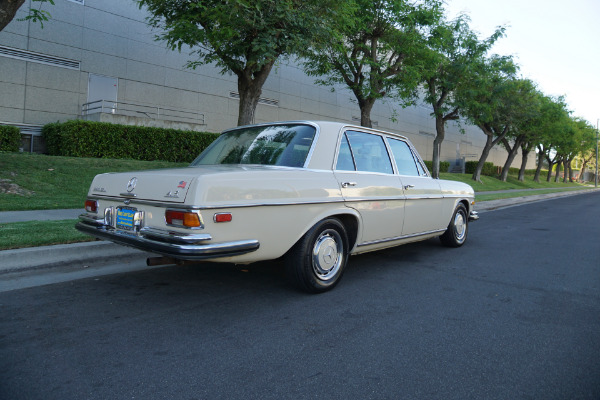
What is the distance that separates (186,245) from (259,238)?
0.59 meters

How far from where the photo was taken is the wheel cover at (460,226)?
259 inches

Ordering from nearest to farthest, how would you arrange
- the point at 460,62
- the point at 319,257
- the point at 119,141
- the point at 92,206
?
the point at 319,257
the point at 92,206
the point at 119,141
the point at 460,62

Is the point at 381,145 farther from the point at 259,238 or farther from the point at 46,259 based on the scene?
the point at 46,259

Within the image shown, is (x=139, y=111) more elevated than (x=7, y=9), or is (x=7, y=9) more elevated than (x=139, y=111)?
(x=7, y=9)

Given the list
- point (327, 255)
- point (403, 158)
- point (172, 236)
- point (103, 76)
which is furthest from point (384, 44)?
point (172, 236)

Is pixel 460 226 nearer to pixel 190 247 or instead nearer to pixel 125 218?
pixel 190 247

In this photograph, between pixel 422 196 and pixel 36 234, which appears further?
pixel 422 196

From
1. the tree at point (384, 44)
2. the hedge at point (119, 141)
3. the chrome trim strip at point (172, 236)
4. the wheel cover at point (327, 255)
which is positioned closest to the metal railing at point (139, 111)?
the hedge at point (119, 141)

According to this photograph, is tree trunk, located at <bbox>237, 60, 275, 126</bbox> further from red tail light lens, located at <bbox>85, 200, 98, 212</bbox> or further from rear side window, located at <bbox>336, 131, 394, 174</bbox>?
red tail light lens, located at <bbox>85, 200, 98, 212</bbox>

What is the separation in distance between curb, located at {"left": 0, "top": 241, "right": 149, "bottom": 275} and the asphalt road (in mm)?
603

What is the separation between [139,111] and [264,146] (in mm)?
15508

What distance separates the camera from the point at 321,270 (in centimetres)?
398

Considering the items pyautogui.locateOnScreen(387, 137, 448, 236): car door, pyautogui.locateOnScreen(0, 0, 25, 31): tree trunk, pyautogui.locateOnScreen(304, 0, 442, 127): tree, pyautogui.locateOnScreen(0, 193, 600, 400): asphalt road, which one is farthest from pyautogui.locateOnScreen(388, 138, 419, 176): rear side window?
pyautogui.locateOnScreen(304, 0, 442, 127): tree

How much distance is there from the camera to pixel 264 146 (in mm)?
4234
